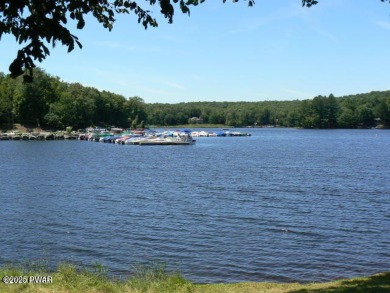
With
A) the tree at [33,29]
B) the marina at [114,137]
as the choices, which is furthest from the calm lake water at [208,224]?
the marina at [114,137]

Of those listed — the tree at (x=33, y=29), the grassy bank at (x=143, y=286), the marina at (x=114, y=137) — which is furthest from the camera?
the marina at (x=114, y=137)

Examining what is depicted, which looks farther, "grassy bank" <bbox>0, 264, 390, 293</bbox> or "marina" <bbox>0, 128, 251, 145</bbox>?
"marina" <bbox>0, 128, 251, 145</bbox>

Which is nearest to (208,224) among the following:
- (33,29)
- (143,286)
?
(143,286)

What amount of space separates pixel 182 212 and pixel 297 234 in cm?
788

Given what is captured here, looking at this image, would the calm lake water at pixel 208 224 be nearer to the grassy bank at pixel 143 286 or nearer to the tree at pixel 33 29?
the grassy bank at pixel 143 286

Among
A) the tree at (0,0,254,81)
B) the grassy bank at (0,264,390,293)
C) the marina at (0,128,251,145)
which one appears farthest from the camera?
the marina at (0,128,251,145)

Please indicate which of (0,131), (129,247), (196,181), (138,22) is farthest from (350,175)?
(0,131)

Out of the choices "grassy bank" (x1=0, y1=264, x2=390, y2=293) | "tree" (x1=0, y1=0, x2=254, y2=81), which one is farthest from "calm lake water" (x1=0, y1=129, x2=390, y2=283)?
"tree" (x1=0, y1=0, x2=254, y2=81)

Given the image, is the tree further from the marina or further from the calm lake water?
the marina

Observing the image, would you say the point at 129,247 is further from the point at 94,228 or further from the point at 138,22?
the point at 138,22

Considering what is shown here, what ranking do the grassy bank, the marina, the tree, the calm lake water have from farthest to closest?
the marina → the calm lake water → the grassy bank → the tree

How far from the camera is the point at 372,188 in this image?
36.2 m

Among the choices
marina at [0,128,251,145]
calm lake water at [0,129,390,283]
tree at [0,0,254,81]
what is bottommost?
calm lake water at [0,129,390,283]

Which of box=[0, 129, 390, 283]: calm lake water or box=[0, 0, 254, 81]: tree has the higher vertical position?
box=[0, 0, 254, 81]: tree
